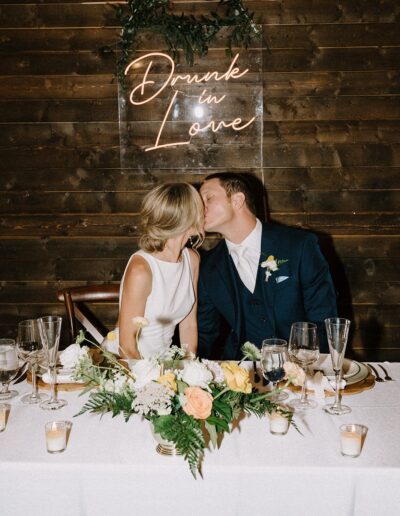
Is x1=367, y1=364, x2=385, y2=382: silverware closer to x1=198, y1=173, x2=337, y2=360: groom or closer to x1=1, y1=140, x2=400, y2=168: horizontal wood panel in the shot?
x1=198, y1=173, x2=337, y2=360: groom

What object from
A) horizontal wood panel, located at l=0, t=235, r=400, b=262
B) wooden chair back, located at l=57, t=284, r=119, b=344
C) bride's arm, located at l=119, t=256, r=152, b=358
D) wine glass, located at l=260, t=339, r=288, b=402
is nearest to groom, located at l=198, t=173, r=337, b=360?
bride's arm, located at l=119, t=256, r=152, b=358

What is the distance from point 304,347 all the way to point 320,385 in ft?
0.52

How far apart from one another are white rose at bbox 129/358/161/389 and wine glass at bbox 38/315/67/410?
0.40m

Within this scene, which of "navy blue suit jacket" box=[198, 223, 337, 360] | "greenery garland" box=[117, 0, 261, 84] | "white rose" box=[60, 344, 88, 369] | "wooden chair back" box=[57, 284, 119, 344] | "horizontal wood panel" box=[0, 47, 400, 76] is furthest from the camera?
"horizontal wood panel" box=[0, 47, 400, 76]

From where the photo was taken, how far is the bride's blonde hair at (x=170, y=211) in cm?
236

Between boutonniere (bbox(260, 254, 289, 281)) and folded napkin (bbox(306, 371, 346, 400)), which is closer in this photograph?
folded napkin (bbox(306, 371, 346, 400))

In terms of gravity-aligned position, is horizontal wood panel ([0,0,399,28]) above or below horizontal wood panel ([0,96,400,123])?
above

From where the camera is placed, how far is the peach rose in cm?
113

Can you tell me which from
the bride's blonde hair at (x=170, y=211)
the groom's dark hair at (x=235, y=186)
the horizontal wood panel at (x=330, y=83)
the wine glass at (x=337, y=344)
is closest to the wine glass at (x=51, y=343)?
the wine glass at (x=337, y=344)

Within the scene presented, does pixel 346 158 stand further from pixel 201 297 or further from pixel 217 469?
pixel 217 469

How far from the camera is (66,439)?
1.33m

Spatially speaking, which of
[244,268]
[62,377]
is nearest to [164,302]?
[244,268]

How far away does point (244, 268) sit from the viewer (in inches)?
100

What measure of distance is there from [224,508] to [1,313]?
310 cm
